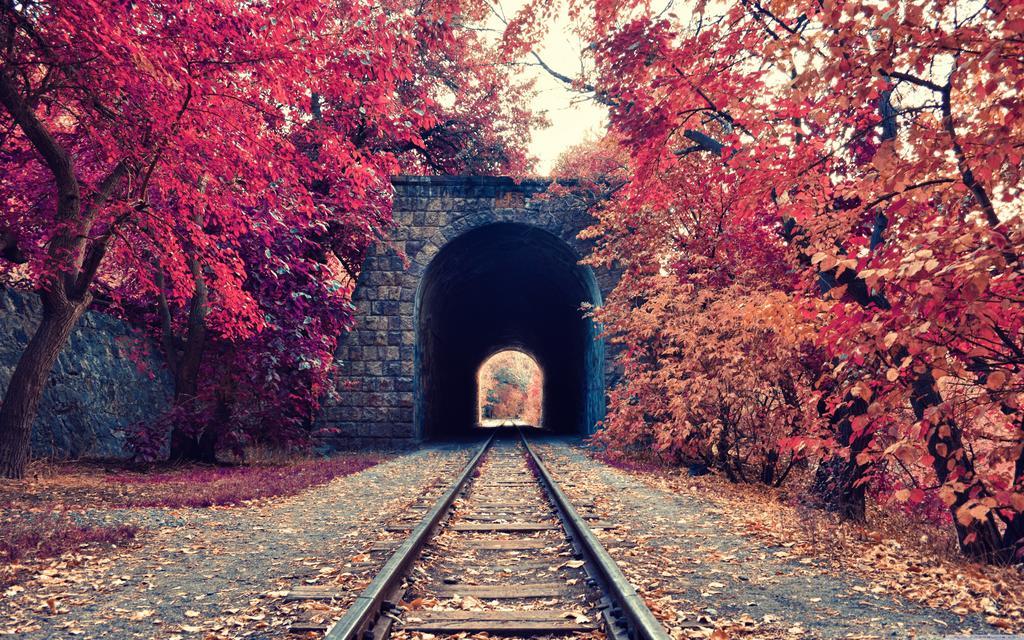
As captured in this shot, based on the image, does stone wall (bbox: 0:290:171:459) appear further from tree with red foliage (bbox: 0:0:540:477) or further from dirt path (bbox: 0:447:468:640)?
dirt path (bbox: 0:447:468:640)

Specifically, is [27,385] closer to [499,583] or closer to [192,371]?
[192,371]

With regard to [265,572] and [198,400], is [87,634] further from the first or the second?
[198,400]

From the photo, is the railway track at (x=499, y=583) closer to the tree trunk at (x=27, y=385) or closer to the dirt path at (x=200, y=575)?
the dirt path at (x=200, y=575)

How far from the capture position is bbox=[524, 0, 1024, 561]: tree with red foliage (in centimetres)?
309

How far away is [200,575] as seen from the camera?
15.9ft

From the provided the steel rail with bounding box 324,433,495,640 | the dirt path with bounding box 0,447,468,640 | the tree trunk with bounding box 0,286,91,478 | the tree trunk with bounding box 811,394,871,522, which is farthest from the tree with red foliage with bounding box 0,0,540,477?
the tree trunk with bounding box 811,394,871,522

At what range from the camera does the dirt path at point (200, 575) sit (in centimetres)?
379

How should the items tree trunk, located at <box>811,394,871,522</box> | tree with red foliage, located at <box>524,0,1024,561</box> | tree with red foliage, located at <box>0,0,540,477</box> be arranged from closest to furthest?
tree with red foliage, located at <box>524,0,1024,561</box> < tree trunk, located at <box>811,394,871,522</box> < tree with red foliage, located at <box>0,0,540,477</box>

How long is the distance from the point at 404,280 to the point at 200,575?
1224 cm

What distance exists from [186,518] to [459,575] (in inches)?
144

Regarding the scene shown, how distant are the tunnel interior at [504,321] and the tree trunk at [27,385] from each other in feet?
30.0

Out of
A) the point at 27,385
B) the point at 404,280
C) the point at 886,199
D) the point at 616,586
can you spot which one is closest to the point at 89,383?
the point at 27,385

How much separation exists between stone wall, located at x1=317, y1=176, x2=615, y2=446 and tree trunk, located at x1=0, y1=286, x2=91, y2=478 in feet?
26.2

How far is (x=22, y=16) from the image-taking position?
6910 millimetres
